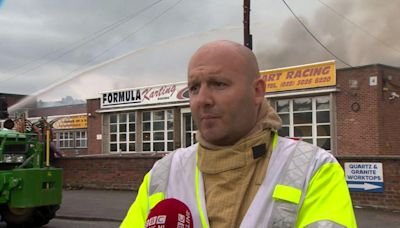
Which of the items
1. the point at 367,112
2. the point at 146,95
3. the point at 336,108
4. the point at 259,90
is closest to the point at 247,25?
the point at 336,108

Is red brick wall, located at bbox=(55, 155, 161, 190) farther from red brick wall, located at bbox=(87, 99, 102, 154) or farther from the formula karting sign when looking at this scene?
red brick wall, located at bbox=(87, 99, 102, 154)

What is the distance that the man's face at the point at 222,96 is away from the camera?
1.67 meters

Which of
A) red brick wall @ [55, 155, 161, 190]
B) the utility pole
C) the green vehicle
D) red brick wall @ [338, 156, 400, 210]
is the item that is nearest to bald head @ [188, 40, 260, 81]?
the green vehicle

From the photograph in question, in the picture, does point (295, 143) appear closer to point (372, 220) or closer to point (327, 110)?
point (372, 220)

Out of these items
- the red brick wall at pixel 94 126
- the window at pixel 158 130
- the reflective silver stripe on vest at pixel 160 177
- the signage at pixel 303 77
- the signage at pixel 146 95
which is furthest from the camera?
the red brick wall at pixel 94 126

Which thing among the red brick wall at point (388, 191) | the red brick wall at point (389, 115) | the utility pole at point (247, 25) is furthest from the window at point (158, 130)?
the red brick wall at point (388, 191)

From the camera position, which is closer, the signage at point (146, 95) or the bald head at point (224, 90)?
the bald head at point (224, 90)

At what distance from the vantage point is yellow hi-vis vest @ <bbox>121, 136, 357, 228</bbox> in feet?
4.95

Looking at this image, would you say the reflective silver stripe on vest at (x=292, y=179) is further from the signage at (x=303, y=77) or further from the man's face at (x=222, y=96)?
the signage at (x=303, y=77)

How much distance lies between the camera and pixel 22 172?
912 cm

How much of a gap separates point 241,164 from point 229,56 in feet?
1.22

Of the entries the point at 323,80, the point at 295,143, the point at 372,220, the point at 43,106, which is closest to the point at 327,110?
the point at 323,80

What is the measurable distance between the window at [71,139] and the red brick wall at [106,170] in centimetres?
2059

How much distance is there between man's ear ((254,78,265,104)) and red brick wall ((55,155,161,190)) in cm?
1473
